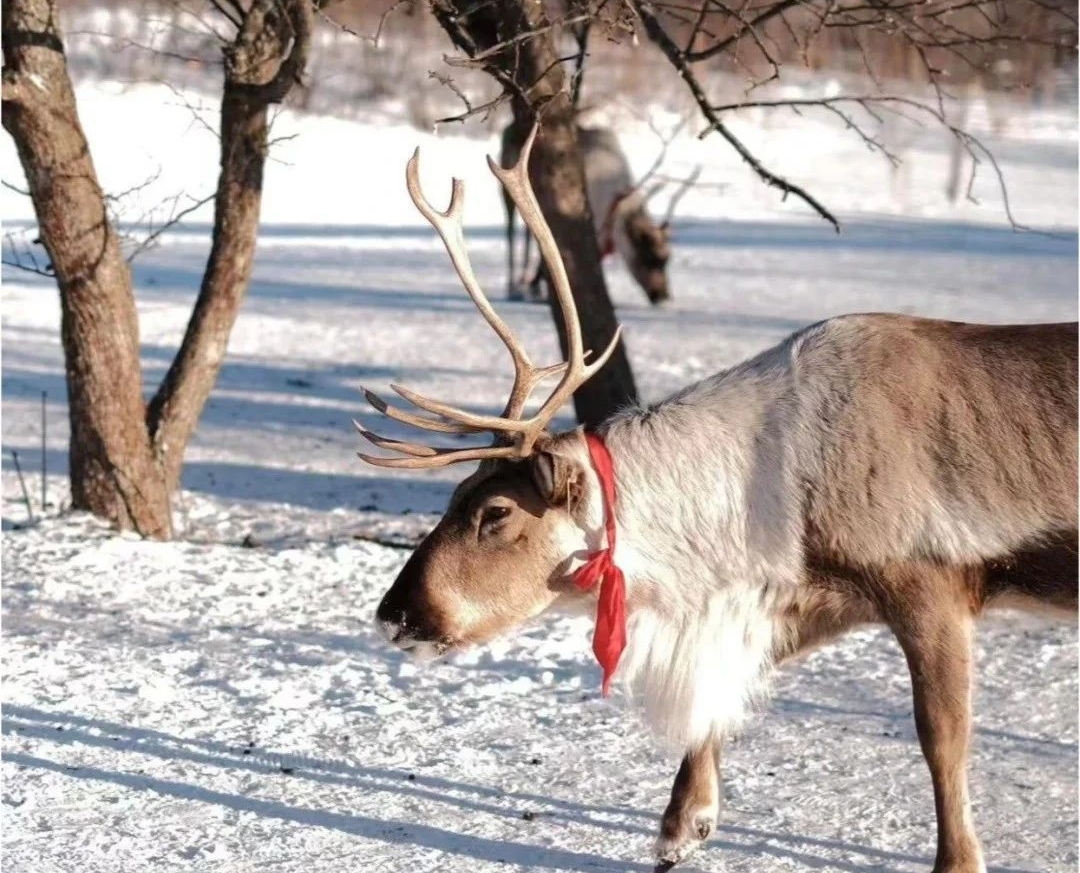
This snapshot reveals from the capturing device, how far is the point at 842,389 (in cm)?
431

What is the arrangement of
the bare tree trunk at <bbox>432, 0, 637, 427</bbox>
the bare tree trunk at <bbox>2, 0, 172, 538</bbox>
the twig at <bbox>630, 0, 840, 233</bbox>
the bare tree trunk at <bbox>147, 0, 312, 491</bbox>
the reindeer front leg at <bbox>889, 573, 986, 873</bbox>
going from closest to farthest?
the reindeer front leg at <bbox>889, 573, 986, 873</bbox> < the bare tree trunk at <bbox>2, 0, 172, 538</bbox> < the twig at <bbox>630, 0, 840, 233</bbox> < the bare tree trunk at <bbox>147, 0, 312, 491</bbox> < the bare tree trunk at <bbox>432, 0, 637, 427</bbox>

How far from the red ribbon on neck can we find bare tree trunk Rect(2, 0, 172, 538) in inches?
132

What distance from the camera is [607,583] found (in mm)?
4332

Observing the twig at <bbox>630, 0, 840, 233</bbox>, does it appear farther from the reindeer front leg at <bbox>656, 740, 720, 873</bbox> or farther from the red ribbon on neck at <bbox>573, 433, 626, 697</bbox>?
the reindeer front leg at <bbox>656, 740, 720, 873</bbox>

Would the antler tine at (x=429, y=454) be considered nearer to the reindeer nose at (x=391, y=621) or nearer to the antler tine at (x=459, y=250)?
the antler tine at (x=459, y=250)

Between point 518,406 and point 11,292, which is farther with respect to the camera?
point 11,292

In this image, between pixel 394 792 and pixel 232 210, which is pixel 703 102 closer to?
pixel 232 210

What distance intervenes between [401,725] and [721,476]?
158cm

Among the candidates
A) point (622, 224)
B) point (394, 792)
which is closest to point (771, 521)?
point (394, 792)

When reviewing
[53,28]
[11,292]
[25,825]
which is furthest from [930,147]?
[25,825]

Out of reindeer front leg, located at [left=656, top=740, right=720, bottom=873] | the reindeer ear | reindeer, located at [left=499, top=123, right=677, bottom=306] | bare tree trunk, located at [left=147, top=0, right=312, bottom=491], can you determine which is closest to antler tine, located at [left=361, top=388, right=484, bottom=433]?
the reindeer ear

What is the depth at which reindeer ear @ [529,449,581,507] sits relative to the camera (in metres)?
4.25

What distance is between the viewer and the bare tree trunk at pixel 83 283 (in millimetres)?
6629

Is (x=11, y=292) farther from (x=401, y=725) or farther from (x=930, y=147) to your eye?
(x=930, y=147)
